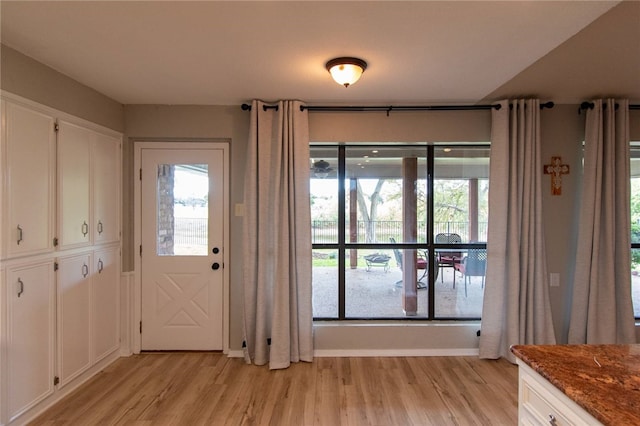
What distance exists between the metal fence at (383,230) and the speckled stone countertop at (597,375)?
6.60 feet

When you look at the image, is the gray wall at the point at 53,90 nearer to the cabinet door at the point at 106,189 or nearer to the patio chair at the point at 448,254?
the cabinet door at the point at 106,189

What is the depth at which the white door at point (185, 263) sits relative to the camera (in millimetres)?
3217

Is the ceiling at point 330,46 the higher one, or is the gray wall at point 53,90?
the ceiling at point 330,46

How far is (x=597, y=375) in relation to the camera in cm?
112

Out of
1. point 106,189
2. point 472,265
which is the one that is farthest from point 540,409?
point 106,189

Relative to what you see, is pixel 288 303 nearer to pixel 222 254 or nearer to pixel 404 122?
pixel 222 254

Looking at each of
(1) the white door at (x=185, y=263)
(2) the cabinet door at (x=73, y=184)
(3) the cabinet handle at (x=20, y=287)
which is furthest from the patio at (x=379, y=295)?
(3) the cabinet handle at (x=20, y=287)

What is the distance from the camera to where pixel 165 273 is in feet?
10.6

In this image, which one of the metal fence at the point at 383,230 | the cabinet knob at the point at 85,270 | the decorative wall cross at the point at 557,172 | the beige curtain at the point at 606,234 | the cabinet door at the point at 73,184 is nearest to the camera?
the cabinet door at the point at 73,184

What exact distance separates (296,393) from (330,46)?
8.45ft

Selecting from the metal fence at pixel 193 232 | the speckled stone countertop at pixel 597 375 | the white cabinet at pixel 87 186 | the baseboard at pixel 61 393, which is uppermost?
the white cabinet at pixel 87 186

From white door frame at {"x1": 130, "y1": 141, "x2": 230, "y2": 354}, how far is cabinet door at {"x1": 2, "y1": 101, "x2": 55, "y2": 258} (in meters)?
0.89

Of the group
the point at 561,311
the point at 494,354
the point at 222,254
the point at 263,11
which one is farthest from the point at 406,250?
the point at 263,11

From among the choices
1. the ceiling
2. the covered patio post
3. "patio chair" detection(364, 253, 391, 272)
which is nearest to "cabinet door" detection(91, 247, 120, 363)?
the ceiling
